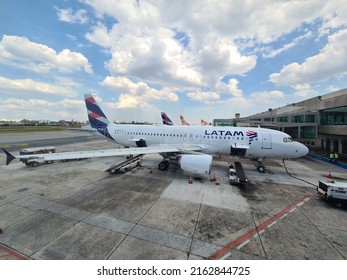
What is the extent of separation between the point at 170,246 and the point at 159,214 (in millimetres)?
2407

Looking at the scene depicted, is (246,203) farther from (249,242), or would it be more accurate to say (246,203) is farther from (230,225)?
(249,242)

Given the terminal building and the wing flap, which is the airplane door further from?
the terminal building

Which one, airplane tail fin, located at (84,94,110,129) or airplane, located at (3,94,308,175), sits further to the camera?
airplane tail fin, located at (84,94,110,129)

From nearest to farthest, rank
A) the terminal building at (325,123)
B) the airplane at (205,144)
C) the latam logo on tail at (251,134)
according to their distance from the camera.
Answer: the airplane at (205,144) → the latam logo on tail at (251,134) → the terminal building at (325,123)

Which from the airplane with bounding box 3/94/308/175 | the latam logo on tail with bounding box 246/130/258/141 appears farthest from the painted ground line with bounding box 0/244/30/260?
the latam logo on tail with bounding box 246/130/258/141

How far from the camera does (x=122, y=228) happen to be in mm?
7504

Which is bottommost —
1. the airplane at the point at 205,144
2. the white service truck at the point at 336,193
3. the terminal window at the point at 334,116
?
the white service truck at the point at 336,193

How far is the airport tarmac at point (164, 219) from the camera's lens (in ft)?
20.3

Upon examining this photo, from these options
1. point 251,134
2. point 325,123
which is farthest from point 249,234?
point 325,123

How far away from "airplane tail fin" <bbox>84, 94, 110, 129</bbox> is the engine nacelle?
50.4ft

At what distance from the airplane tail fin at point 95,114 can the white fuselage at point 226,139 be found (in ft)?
17.5

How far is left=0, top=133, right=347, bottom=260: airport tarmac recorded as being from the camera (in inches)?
244

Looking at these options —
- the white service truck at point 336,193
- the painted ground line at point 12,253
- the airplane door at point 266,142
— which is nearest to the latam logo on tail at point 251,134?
the airplane door at point 266,142

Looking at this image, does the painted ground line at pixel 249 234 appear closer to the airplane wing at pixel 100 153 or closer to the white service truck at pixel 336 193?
the white service truck at pixel 336 193
